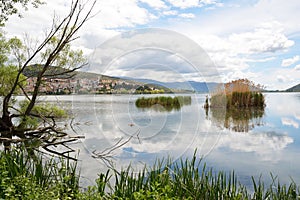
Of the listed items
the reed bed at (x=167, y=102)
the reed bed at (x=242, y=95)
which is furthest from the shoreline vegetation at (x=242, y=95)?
the reed bed at (x=167, y=102)

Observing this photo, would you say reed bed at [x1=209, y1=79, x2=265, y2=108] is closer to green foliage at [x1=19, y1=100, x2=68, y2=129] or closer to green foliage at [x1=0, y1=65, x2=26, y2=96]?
green foliage at [x1=19, y1=100, x2=68, y2=129]

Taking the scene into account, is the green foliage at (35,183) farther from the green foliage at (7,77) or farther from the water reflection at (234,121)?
the water reflection at (234,121)

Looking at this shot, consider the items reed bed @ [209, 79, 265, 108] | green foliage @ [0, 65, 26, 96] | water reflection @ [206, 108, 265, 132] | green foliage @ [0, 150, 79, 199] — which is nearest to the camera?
green foliage @ [0, 150, 79, 199]

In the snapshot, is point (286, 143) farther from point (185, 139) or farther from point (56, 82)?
point (56, 82)

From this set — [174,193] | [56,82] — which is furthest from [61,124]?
[174,193]

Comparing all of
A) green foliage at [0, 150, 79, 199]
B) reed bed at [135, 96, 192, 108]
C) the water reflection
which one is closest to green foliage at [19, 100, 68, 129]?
reed bed at [135, 96, 192, 108]

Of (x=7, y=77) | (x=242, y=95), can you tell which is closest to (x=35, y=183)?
(x=7, y=77)

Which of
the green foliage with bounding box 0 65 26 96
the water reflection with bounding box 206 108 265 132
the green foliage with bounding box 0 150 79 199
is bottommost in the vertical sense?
the green foliage with bounding box 0 150 79 199

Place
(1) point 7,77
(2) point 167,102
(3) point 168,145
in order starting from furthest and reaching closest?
(1) point 7,77 < (2) point 167,102 < (3) point 168,145

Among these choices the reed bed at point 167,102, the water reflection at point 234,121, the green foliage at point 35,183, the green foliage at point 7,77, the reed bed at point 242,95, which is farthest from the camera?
the reed bed at point 242,95

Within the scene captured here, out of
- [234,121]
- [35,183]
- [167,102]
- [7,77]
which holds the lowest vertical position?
[35,183]

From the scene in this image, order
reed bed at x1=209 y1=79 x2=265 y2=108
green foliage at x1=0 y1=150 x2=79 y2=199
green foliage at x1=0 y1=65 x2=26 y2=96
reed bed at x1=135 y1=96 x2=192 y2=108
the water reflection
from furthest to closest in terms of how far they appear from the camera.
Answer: reed bed at x1=209 y1=79 x2=265 y2=108 → the water reflection → green foliage at x1=0 y1=65 x2=26 y2=96 → reed bed at x1=135 y1=96 x2=192 y2=108 → green foliage at x1=0 y1=150 x2=79 y2=199

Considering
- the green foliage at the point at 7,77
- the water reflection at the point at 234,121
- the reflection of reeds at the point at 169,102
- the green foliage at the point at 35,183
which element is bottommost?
the green foliage at the point at 35,183

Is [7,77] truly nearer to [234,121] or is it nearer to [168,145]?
[168,145]
